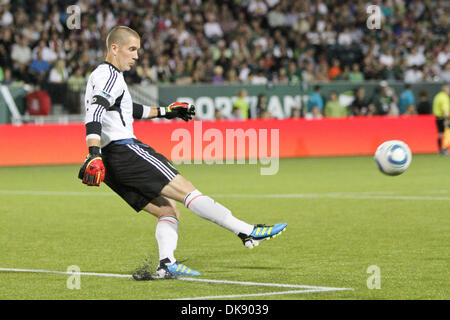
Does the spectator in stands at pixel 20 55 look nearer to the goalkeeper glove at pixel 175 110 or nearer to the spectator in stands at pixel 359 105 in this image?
the spectator in stands at pixel 359 105

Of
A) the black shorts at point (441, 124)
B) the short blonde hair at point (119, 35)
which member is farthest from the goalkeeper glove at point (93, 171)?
the black shorts at point (441, 124)

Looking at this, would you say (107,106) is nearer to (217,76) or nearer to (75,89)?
(75,89)

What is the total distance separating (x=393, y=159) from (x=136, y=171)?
13.2 ft

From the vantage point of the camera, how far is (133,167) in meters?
8.70

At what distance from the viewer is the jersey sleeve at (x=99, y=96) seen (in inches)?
335

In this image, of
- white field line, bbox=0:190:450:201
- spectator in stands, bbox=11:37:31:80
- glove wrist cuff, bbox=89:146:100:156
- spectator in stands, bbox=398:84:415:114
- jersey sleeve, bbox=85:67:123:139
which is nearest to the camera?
glove wrist cuff, bbox=89:146:100:156

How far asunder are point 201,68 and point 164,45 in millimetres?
1285

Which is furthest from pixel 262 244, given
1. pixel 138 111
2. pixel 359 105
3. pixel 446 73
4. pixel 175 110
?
pixel 446 73

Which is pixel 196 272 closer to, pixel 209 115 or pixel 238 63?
pixel 209 115

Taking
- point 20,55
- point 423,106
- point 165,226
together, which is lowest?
point 165,226

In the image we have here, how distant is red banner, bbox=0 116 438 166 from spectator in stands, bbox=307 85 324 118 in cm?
94

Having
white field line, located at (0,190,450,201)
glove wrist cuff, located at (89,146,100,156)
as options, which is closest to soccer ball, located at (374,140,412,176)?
glove wrist cuff, located at (89,146,100,156)

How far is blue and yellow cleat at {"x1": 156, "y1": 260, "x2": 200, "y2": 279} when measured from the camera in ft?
28.9

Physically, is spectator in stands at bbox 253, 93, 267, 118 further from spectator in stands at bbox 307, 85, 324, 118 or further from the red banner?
spectator in stands at bbox 307, 85, 324, 118
